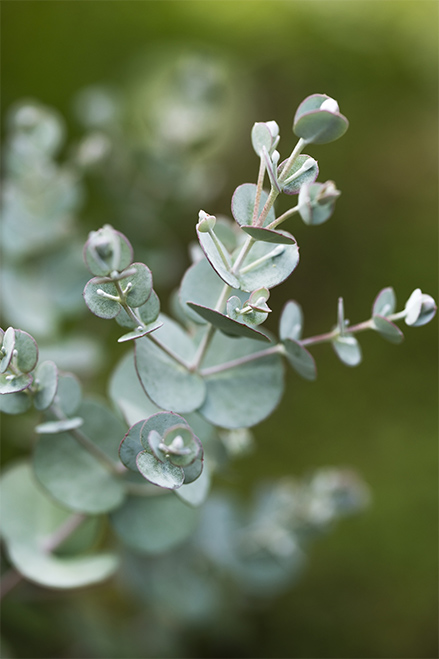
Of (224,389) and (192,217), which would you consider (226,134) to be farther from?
(224,389)

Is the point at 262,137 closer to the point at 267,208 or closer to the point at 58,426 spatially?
the point at 267,208

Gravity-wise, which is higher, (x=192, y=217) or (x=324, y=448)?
(x=192, y=217)

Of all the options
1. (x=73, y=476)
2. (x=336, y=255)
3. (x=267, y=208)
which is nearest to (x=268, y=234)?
(x=267, y=208)

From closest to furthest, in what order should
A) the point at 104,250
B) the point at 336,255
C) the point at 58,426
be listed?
1. the point at 104,250
2. the point at 58,426
3. the point at 336,255

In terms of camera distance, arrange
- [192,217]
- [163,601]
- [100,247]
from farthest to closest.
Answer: [192,217] → [163,601] → [100,247]

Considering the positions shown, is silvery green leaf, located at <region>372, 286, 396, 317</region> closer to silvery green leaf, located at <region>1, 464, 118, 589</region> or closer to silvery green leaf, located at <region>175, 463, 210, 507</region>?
silvery green leaf, located at <region>175, 463, 210, 507</region>

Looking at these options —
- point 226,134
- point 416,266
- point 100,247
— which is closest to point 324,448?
point 416,266
